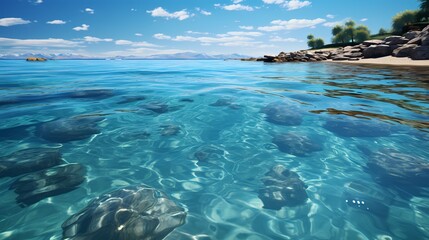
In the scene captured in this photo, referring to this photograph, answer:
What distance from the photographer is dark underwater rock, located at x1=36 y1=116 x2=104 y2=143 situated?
4.95m

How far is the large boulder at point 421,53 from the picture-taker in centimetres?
2199

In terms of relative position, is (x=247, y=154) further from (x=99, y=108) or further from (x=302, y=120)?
(x=99, y=108)

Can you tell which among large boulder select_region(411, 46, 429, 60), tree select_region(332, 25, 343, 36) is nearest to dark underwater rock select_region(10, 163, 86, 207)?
large boulder select_region(411, 46, 429, 60)

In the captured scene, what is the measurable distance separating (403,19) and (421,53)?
66.4 metres

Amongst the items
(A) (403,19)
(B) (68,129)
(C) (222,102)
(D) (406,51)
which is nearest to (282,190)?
(B) (68,129)

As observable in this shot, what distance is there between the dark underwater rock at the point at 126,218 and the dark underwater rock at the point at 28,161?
1.65 meters

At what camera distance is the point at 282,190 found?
3.09 m

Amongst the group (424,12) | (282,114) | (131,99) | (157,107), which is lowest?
(282,114)

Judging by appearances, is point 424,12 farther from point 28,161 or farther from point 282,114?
point 28,161

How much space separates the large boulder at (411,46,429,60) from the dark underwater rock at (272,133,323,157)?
2688 centimetres

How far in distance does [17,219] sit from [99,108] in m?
5.32

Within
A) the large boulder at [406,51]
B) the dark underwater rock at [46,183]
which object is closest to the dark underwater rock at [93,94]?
the dark underwater rock at [46,183]

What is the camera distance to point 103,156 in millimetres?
4156

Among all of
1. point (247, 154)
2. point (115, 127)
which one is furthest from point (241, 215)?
point (115, 127)
